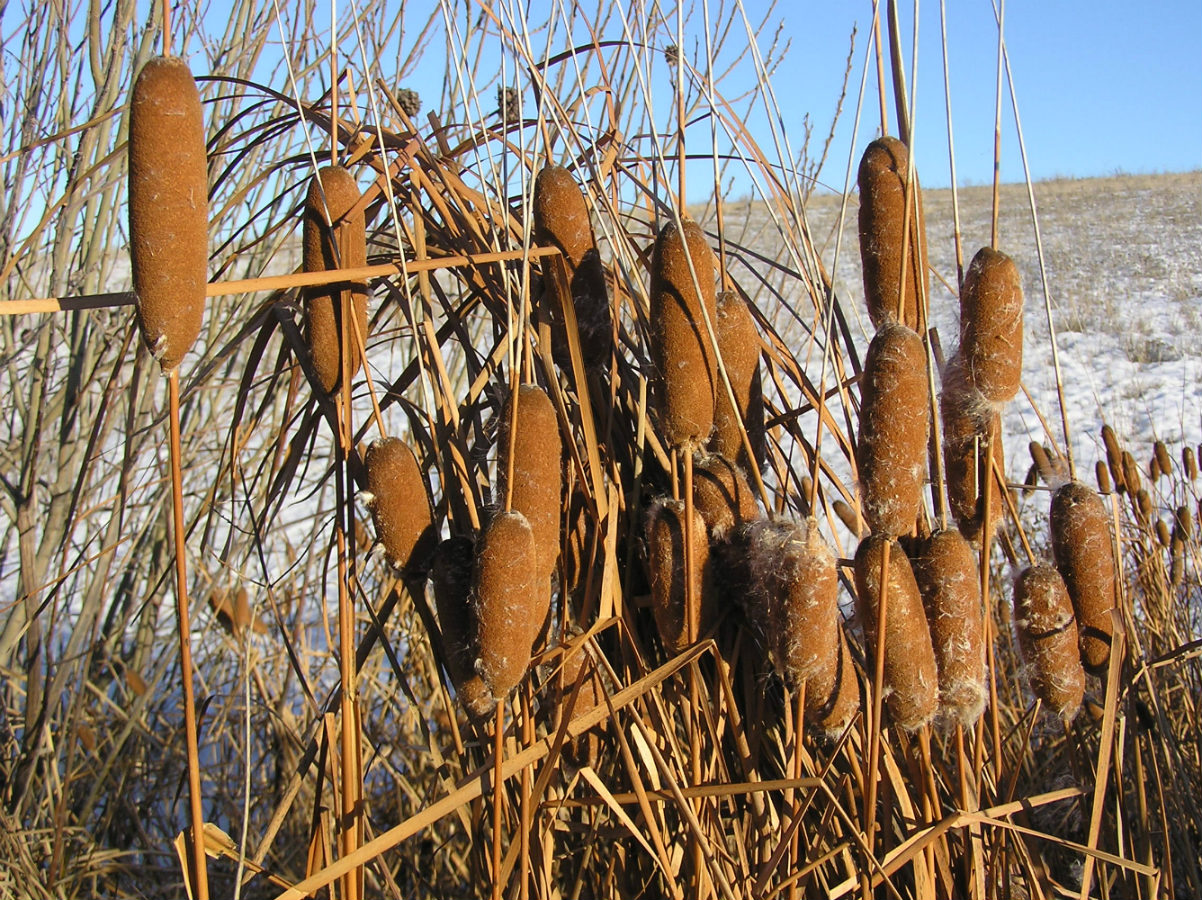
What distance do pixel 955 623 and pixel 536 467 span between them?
38 cm

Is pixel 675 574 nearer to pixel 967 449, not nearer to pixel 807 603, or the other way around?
pixel 807 603

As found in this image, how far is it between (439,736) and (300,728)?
549 millimetres

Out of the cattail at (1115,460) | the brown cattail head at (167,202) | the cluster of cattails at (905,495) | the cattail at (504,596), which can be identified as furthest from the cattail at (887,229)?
the cattail at (1115,460)

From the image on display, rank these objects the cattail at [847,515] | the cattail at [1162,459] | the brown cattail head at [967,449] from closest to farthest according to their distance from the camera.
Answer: the brown cattail head at [967,449] → the cattail at [847,515] → the cattail at [1162,459]

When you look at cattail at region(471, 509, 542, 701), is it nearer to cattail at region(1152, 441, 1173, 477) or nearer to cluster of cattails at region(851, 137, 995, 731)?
cluster of cattails at region(851, 137, 995, 731)

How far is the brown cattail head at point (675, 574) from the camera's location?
2.67ft

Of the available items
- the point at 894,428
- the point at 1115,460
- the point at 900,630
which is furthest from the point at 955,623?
the point at 1115,460

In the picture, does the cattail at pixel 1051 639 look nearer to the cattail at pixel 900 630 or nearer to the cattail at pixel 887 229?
the cattail at pixel 900 630

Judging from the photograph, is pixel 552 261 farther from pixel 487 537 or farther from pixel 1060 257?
pixel 1060 257

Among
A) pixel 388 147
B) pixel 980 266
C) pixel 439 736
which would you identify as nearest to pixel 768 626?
pixel 980 266

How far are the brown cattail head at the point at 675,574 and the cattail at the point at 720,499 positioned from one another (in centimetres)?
2

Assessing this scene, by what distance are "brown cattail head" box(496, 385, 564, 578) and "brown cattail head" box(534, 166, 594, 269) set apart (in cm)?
19

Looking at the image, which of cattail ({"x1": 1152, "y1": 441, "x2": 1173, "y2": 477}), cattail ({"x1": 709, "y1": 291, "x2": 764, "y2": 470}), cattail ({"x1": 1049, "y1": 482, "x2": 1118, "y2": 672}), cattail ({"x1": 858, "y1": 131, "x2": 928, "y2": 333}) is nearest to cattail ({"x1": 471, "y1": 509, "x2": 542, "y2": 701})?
cattail ({"x1": 709, "y1": 291, "x2": 764, "y2": 470})

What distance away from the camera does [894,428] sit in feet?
2.34
